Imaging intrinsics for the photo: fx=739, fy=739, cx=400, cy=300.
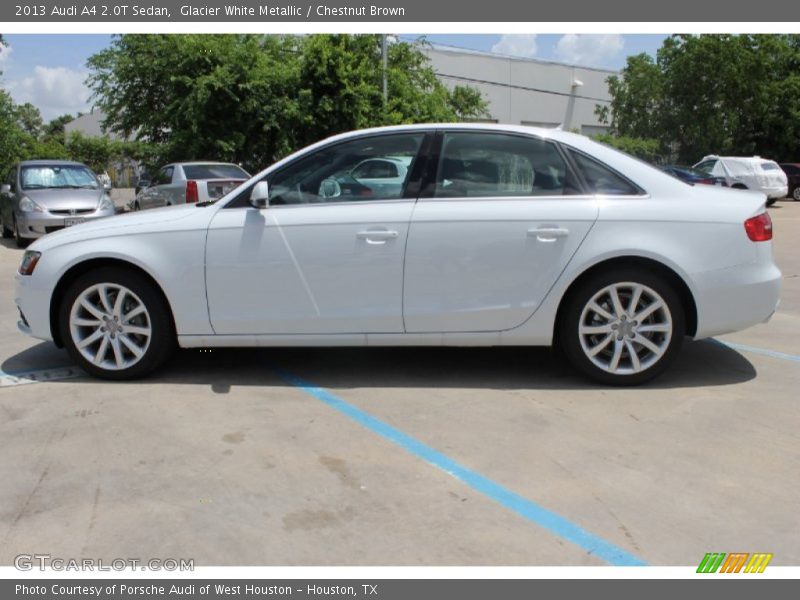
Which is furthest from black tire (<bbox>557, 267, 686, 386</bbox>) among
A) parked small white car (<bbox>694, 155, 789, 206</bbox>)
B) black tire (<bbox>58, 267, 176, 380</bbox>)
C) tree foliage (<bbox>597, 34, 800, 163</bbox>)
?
tree foliage (<bbox>597, 34, 800, 163</bbox>)

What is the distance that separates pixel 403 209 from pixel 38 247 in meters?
2.50

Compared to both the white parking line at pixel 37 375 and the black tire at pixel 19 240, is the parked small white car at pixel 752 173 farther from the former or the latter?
the white parking line at pixel 37 375

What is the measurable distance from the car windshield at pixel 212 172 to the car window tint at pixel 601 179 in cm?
1222

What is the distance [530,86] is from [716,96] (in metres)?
9.86

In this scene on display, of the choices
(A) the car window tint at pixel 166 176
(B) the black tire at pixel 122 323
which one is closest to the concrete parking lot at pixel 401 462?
(B) the black tire at pixel 122 323

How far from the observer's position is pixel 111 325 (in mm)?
4906

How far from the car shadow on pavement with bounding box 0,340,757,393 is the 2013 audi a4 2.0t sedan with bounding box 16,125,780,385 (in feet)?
0.96

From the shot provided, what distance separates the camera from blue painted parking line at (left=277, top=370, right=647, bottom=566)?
2902 mm

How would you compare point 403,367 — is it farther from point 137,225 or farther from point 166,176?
point 166,176

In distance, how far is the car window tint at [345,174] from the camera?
480 centimetres

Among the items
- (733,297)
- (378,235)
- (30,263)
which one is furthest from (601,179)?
(30,263)

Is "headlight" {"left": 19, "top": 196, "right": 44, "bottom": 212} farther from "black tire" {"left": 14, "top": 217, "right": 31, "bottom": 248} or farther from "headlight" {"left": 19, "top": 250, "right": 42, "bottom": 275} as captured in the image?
"headlight" {"left": 19, "top": 250, "right": 42, "bottom": 275}
